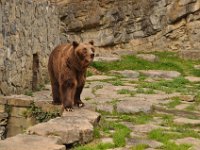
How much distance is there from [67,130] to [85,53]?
1.90m

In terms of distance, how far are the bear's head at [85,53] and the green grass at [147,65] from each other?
9.75 metres

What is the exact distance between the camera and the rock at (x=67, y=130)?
7.26 metres

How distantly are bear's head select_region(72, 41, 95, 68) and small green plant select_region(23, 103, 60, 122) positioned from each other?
1.58 meters

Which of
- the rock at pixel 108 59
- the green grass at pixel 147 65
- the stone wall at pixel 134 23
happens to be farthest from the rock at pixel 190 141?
the stone wall at pixel 134 23

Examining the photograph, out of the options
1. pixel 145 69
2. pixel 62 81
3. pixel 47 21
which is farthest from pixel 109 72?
pixel 62 81

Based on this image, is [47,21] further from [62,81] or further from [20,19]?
[62,81]

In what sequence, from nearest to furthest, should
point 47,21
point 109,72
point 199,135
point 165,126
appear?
1. point 199,135
2. point 165,126
3. point 47,21
4. point 109,72

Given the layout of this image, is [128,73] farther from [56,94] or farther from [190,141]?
[190,141]

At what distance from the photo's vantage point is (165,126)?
9.09m

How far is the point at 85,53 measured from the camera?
8.73m

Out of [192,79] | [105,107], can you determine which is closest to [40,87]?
[105,107]

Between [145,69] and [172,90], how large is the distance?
509cm

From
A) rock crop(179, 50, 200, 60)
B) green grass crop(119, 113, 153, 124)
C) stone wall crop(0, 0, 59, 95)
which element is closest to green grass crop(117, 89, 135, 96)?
stone wall crop(0, 0, 59, 95)

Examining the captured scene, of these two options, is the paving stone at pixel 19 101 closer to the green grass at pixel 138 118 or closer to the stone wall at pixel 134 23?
the green grass at pixel 138 118
